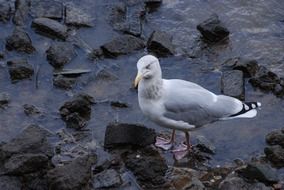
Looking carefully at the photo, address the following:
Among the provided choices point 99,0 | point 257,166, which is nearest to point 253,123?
point 257,166

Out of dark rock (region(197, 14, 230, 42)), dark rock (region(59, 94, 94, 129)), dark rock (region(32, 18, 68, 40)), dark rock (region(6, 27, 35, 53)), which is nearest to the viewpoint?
dark rock (region(59, 94, 94, 129))

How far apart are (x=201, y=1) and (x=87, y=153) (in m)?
4.47

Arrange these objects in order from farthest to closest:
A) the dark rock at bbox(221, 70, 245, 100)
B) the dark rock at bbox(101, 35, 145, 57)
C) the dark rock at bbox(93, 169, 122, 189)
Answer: the dark rock at bbox(101, 35, 145, 57), the dark rock at bbox(221, 70, 245, 100), the dark rock at bbox(93, 169, 122, 189)

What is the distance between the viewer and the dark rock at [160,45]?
10.9m

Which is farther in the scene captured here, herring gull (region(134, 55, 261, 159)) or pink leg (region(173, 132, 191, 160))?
pink leg (region(173, 132, 191, 160))

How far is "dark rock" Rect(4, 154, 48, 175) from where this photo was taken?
8227 mm

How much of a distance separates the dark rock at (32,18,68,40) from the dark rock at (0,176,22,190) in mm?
3421

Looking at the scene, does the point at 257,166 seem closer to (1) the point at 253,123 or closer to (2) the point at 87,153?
(1) the point at 253,123

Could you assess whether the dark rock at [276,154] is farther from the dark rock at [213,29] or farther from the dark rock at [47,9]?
the dark rock at [47,9]

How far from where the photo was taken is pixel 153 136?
30.0 ft

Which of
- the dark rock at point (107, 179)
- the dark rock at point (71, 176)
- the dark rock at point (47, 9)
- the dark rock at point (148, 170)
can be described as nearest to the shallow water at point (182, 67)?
the dark rock at point (47, 9)

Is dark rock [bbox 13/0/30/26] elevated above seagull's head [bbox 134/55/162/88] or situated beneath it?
situated beneath

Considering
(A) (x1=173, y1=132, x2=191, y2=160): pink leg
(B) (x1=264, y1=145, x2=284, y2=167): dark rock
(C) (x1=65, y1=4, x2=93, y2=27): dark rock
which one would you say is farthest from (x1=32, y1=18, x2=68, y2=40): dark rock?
(B) (x1=264, y1=145, x2=284, y2=167): dark rock

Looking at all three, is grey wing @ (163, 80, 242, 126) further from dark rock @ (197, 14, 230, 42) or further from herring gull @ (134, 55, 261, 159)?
dark rock @ (197, 14, 230, 42)
